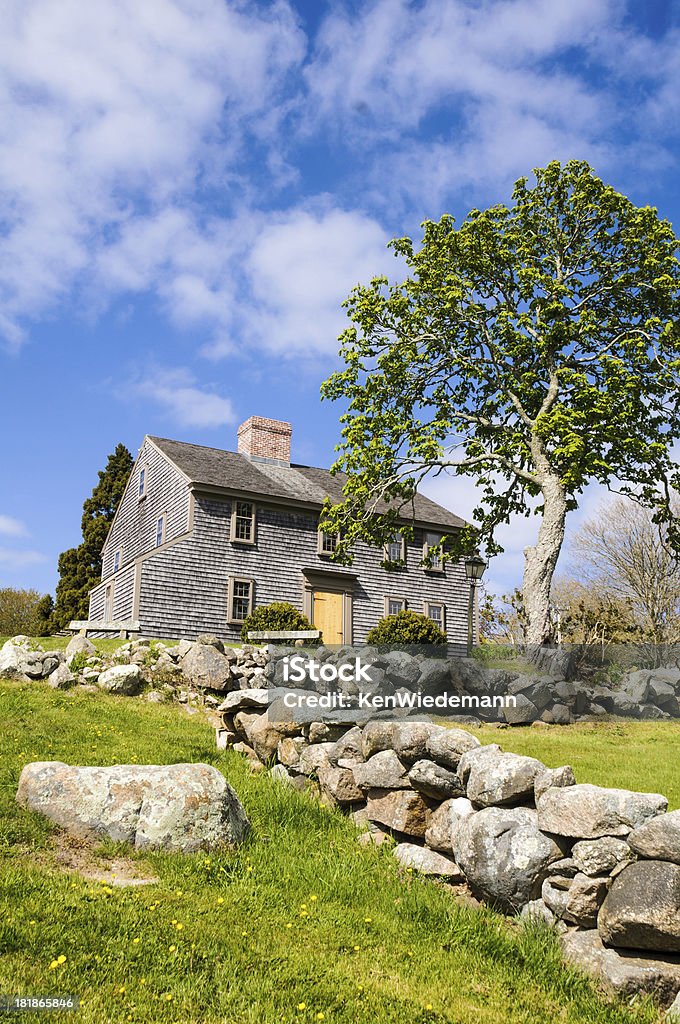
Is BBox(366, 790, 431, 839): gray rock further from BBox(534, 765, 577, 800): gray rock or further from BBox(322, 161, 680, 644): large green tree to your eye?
BBox(322, 161, 680, 644): large green tree

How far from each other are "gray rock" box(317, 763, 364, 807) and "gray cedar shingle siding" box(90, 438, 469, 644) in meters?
17.3

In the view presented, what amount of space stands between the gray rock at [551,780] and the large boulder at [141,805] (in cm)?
258

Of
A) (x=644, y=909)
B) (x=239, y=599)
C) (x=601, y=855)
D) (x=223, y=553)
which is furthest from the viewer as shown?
(x=239, y=599)

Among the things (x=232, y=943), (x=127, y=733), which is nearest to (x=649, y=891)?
(x=232, y=943)

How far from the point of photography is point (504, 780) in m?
6.31

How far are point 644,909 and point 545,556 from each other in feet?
48.3

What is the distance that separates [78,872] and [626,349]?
59.8 ft

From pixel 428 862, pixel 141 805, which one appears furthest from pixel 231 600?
pixel 428 862

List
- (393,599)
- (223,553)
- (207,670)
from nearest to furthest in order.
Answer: (207,670) < (223,553) < (393,599)

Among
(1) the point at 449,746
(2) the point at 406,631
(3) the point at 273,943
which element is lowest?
(3) the point at 273,943

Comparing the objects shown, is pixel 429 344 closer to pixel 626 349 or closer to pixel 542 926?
pixel 626 349

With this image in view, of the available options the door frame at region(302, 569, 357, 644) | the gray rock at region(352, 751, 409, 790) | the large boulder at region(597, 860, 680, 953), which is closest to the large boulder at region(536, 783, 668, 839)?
the large boulder at region(597, 860, 680, 953)

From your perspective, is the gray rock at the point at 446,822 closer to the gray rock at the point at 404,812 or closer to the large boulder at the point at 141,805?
the gray rock at the point at 404,812

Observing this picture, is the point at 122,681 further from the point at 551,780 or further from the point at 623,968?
the point at 623,968
